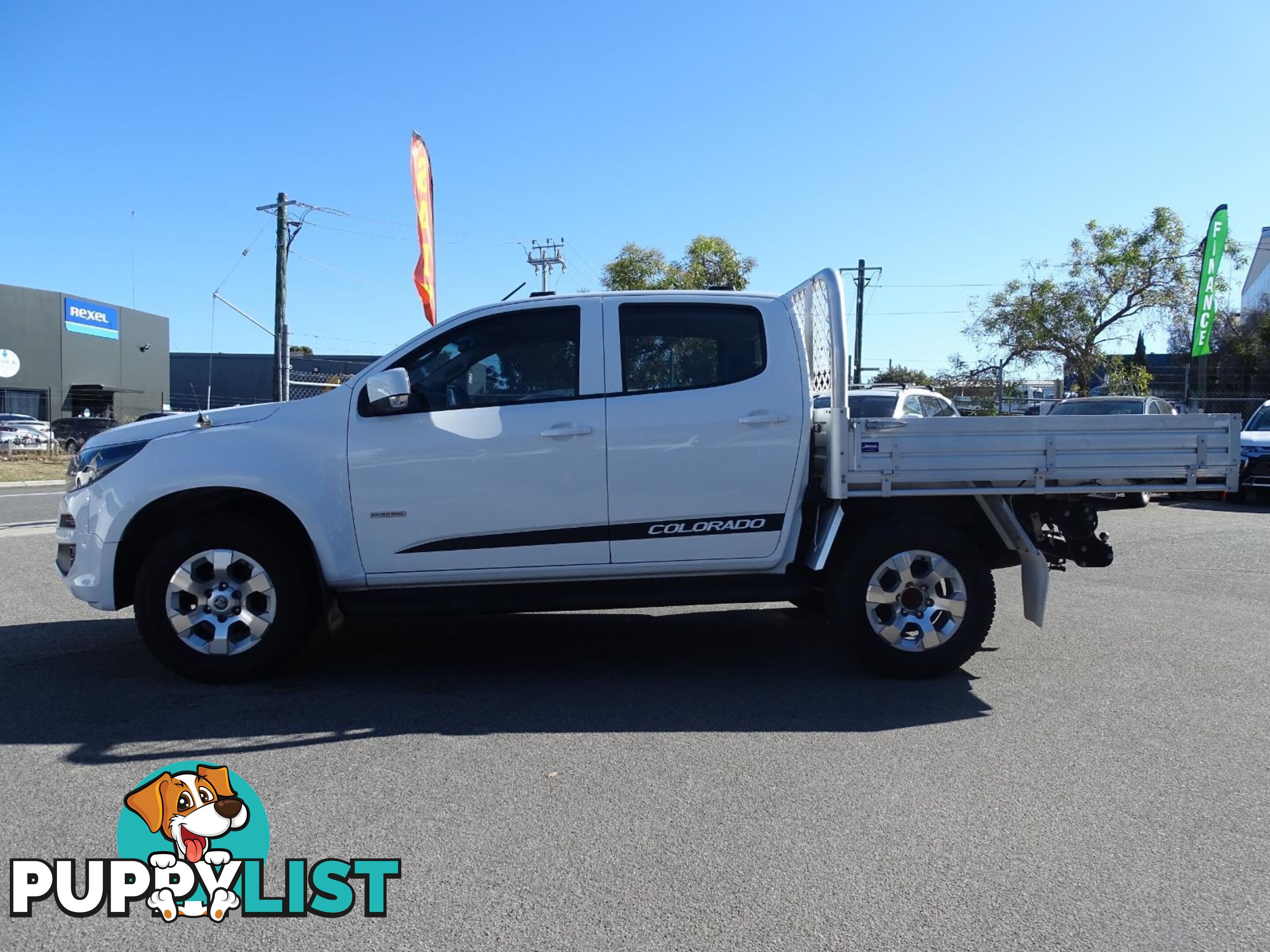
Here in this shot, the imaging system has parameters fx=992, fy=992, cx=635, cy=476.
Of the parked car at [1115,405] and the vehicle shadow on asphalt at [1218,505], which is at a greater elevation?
the parked car at [1115,405]

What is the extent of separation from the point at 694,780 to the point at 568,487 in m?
1.84

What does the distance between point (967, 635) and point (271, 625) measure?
3.74 meters

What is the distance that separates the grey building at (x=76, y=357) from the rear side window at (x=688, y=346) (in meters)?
39.4

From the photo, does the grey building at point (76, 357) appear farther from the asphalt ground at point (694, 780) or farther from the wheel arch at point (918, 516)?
the wheel arch at point (918, 516)

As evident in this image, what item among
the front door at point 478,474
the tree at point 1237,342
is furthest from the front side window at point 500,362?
the tree at point 1237,342

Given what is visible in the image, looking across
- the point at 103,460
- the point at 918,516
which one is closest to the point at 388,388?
the point at 103,460

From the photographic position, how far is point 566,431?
209 inches

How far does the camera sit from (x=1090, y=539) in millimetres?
5734

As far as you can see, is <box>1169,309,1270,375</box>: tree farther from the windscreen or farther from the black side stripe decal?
the black side stripe decal

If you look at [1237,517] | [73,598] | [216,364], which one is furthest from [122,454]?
[216,364]

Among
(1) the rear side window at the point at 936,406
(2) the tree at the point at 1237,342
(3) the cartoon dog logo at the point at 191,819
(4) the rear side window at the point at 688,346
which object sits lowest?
(3) the cartoon dog logo at the point at 191,819

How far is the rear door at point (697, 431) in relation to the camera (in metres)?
5.37

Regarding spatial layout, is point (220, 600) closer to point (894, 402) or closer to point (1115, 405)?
point (894, 402)

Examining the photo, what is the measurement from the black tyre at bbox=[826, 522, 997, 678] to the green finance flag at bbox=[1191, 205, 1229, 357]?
26.2 meters
